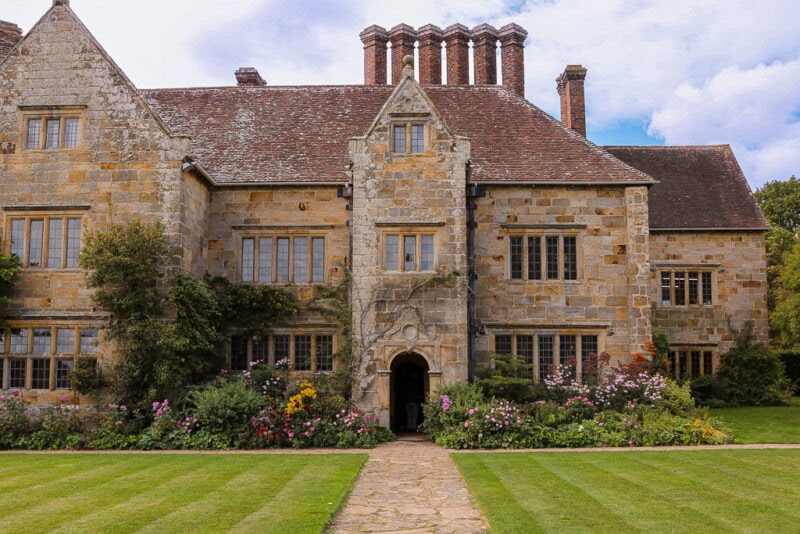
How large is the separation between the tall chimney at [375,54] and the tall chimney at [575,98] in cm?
690

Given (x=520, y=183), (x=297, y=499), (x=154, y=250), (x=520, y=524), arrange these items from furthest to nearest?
(x=520, y=183), (x=154, y=250), (x=297, y=499), (x=520, y=524)

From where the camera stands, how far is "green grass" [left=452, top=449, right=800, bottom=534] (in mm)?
9242

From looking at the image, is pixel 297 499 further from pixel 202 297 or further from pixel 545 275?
pixel 545 275

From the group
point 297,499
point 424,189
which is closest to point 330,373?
point 424,189

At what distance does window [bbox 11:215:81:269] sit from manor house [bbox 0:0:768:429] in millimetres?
57

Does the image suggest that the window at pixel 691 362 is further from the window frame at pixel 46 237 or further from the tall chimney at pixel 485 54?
the window frame at pixel 46 237

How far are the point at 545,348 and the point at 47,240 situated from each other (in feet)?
45.7

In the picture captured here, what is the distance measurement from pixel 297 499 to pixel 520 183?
1346 cm

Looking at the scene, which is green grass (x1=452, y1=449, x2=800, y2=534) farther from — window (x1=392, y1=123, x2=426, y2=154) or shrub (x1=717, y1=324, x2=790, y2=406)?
shrub (x1=717, y1=324, x2=790, y2=406)

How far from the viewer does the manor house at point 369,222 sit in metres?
19.6

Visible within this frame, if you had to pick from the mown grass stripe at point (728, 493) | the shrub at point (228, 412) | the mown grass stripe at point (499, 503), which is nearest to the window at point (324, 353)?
the shrub at point (228, 412)

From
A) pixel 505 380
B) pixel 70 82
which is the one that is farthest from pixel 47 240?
pixel 505 380

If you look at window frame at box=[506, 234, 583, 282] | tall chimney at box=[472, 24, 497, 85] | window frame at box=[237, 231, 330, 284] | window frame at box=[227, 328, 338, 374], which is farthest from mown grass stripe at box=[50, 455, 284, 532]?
tall chimney at box=[472, 24, 497, 85]

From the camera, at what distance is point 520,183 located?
21.8 meters
